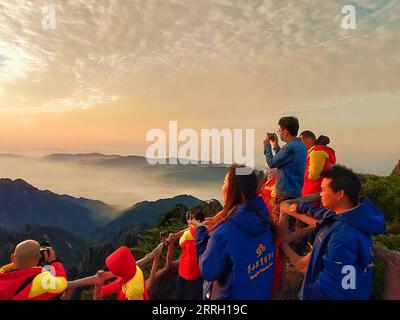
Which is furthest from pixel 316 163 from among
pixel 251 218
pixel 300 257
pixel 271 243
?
pixel 251 218

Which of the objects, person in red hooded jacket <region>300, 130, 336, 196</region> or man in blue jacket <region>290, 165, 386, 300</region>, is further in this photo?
person in red hooded jacket <region>300, 130, 336, 196</region>

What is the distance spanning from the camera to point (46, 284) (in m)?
3.24

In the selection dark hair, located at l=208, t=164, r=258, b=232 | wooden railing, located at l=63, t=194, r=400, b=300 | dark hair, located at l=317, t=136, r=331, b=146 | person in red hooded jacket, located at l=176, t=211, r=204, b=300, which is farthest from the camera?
dark hair, located at l=317, t=136, r=331, b=146

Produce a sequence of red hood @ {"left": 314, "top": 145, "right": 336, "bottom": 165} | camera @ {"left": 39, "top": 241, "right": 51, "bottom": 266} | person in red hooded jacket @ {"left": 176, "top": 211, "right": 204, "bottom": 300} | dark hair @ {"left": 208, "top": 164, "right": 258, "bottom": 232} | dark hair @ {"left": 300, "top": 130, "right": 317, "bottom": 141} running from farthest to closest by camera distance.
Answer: dark hair @ {"left": 300, "top": 130, "right": 317, "bottom": 141} → red hood @ {"left": 314, "top": 145, "right": 336, "bottom": 165} → person in red hooded jacket @ {"left": 176, "top": 211, "right": 204, "bottom": 300} → camera @ {"left": 39, "top": 241, "right": 51, "bottom": 266} → dark hair @ {"left": 208, "top": 164, "right": 258, "bottom": 232}

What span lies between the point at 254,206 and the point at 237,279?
0.58 m

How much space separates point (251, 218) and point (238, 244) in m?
0.22

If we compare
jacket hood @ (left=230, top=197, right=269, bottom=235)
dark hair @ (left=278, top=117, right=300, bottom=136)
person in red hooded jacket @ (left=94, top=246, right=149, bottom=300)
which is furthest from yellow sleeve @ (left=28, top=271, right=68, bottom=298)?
dark hair @ (left=278, top=117, right=300, bottom=136)

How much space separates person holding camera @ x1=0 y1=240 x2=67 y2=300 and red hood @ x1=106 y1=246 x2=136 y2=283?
506mm

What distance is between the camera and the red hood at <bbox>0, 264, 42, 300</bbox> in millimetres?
3127

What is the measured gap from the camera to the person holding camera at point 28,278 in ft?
10.3

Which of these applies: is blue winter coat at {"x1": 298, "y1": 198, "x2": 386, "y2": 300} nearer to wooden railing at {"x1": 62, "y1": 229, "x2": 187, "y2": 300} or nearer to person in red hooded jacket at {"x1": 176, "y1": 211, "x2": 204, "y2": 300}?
person in red hooded jacket at {"x1": 176, "y1": 211, "x2": 204, "y2": 300}

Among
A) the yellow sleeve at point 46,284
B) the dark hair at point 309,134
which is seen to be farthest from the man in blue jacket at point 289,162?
the yellow sleeve at point 46,284

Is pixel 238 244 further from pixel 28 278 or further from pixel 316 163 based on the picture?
pixel 316 163

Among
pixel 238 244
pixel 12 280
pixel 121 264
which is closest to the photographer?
pixel 238 244
